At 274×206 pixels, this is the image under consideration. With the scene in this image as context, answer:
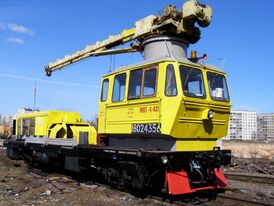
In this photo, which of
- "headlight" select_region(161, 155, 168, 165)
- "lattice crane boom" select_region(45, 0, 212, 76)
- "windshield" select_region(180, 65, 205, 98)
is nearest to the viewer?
"headlight" select_region(161, 155, 168, 165)

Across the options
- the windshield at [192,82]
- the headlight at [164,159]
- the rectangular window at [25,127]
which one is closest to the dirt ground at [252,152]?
the rectangular window at [25,127]

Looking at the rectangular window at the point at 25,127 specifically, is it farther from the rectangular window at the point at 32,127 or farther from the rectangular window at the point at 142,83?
the rectangular window at the point at 142,83

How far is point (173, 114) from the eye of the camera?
889 cm

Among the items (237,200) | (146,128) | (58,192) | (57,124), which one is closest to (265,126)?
(57,124)

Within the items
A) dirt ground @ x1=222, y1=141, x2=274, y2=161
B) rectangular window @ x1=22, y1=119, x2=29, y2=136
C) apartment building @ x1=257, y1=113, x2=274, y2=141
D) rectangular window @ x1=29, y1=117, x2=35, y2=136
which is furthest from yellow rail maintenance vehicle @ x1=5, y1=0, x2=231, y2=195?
apartment building @ x1=257, y1=113, x2=274, y2=141

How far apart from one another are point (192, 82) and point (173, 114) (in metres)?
1.24

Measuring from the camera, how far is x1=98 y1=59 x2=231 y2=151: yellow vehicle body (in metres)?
9.03

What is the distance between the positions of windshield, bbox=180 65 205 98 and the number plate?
1133 mm

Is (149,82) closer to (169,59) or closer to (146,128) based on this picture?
(169,59)

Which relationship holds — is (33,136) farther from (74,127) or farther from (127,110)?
(127,110)

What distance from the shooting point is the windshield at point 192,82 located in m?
9.33

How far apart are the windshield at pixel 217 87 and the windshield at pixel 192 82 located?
0.36m

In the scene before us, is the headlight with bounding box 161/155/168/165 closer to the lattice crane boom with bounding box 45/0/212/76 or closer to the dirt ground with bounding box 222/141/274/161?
the lattice crane boom with bounding box 45/0/212/76

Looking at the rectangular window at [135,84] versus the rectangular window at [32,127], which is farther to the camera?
the rectangular window at [32,127]
